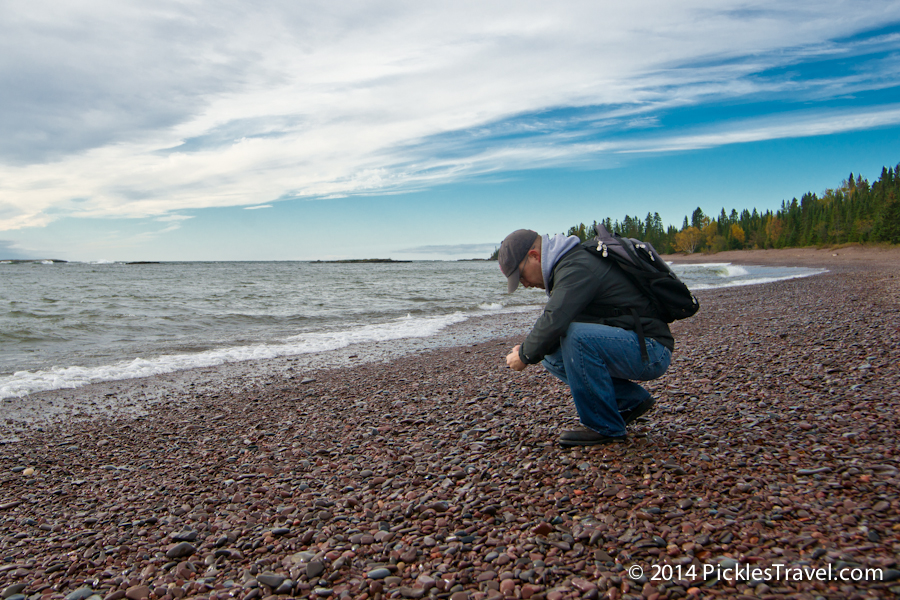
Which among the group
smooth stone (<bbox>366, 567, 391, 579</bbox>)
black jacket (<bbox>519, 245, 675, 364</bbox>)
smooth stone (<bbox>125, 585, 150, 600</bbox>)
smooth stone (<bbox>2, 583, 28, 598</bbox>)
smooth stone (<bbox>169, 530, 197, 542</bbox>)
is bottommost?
smooth stone (<bbox>2, 583, 28, 598</bbox>)

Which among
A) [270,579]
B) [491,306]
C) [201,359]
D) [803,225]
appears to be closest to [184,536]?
[270,579]

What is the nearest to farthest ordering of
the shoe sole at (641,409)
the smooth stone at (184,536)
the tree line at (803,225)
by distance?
the smooth stone at (184,536) < the shoe sole at (641,409) < the tree line at (803,225)

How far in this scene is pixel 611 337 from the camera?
13.2 ft

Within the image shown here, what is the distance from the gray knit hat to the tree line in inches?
2085

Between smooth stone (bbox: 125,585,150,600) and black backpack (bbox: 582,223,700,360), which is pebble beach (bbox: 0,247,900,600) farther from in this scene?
black backpack (bbox: 582,223,700,360)

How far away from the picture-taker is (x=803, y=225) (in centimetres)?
10162

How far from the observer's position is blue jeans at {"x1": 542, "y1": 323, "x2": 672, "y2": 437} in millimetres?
4051

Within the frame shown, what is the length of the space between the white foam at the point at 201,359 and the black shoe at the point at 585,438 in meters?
9.84

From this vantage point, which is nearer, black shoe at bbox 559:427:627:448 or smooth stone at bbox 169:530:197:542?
smooth stone at bbox 169:530:197:542

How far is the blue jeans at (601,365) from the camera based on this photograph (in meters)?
4.05

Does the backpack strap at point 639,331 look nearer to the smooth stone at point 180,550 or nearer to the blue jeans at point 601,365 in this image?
the blue jeans at point 601,365

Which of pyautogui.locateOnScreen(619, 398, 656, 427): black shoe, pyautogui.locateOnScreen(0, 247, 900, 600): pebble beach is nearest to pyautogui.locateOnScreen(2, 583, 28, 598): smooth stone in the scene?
pyautogui.locateOnScreen(0, 247, 900, 600): pebble beach

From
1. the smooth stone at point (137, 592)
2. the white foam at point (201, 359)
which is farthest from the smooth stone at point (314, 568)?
the white foam at point (201, 359)

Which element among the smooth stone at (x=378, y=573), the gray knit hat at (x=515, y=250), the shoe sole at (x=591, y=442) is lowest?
the smooth stone at (x=378, y=573)
